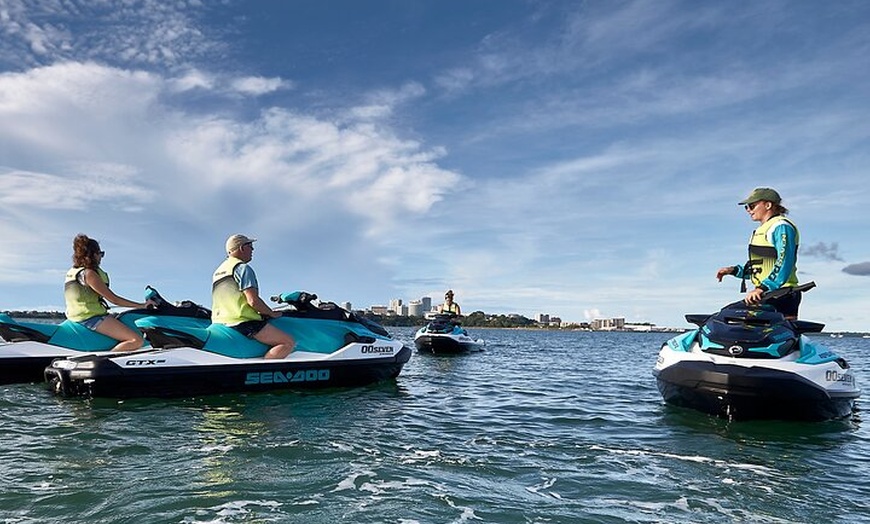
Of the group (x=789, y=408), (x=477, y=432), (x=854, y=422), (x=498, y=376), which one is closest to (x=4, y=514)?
(x=477, y=432)

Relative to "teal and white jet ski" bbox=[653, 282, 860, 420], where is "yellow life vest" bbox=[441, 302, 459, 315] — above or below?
above

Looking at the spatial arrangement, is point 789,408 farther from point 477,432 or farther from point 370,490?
point 370,490

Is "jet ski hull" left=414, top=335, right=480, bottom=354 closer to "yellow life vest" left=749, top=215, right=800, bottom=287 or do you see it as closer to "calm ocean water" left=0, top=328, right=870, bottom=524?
"calm ocean water" left=0, top=328, right=870, bottom=524

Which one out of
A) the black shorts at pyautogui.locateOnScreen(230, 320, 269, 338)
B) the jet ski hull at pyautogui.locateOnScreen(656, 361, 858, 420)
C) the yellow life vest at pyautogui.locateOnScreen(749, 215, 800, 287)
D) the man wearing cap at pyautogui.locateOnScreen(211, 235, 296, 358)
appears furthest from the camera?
the black shorts at pyautogui.locateOnScreen(230, 320, 269, 338)

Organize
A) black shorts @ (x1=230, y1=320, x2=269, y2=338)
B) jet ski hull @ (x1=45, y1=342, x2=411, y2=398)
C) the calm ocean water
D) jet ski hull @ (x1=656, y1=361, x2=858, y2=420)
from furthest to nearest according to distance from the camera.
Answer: black shorts @ (x1=230, y1=320, x2=269, y2=338), jet ski hull @ (x1=45, y1=342, x2=411, y2=398), jet ski hull @ (x1=656, y1=361, x2=858, y2=420), the calm ocean water

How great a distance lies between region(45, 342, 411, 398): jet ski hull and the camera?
8617 mm

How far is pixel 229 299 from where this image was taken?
9.55m

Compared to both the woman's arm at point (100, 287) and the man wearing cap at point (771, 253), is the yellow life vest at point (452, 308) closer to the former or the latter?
the woman's arm at point (100, 287)

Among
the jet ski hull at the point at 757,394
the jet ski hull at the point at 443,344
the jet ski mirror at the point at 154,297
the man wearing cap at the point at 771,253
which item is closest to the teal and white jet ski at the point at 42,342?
the jet ski mirror at the point at 154,297

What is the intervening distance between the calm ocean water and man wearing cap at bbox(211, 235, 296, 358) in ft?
3.61

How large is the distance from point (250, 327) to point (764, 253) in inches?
290

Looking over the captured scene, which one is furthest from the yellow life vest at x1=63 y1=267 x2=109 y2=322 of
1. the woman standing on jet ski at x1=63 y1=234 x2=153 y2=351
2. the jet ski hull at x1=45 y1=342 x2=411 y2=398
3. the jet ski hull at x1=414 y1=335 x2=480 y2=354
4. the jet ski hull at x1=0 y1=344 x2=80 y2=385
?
the jet ski hull at x1=414 y1=335 x2=480 y2=354

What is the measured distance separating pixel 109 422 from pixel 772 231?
820 centimetres

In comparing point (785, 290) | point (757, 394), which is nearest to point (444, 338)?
point (785, 290)
